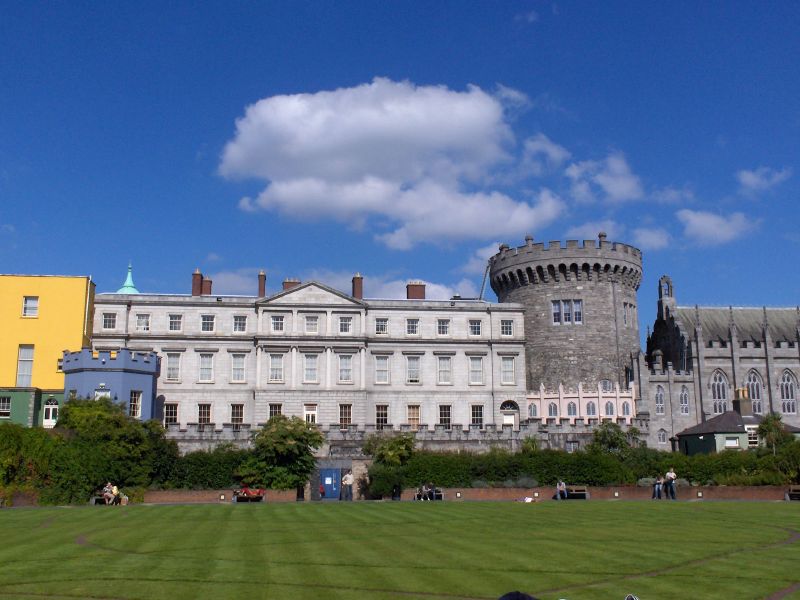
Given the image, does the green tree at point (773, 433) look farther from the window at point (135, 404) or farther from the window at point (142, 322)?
the window at point (142, 322)

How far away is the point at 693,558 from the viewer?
60.6 ft

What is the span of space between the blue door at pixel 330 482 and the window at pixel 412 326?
18.8 m

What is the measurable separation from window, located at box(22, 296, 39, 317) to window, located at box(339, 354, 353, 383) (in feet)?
68.9

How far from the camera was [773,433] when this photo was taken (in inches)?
2179

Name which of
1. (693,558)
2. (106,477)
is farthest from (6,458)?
(693,558)

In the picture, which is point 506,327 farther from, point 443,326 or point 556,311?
point 443,326

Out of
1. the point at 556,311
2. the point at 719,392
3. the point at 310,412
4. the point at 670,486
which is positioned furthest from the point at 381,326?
the point at 670,486

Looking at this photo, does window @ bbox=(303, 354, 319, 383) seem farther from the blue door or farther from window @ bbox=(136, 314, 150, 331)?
the blue door

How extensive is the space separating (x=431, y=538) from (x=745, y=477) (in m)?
29.5

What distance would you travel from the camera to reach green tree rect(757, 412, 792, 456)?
179ft

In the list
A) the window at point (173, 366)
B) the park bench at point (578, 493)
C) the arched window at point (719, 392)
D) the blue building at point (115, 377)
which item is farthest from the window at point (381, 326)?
the park bench at point (578, 493)

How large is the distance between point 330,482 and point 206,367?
18.5 metres

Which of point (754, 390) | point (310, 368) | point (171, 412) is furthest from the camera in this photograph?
point (754, 390)

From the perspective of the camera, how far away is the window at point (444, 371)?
65.8 m
